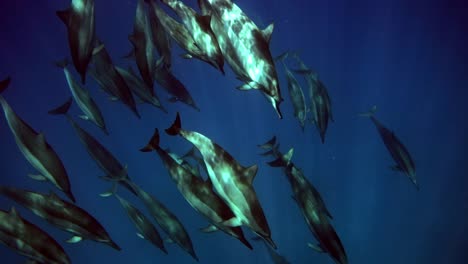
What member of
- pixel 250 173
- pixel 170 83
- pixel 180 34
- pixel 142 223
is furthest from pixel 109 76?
pixel 250 173

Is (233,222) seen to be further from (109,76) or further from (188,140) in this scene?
(109,76)

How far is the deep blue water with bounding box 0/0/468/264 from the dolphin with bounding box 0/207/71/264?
322 inches

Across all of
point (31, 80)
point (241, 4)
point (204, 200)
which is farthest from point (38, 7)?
point (204, 200)

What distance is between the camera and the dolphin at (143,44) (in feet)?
8.57

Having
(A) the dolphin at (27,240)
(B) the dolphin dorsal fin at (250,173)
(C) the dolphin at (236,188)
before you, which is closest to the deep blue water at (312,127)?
(A) the dolphin at (27,240)

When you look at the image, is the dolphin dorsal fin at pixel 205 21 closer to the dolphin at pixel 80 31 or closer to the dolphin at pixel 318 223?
the dolphin at pixel 80 31

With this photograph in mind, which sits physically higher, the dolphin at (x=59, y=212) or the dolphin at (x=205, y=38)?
the dolphin at (x=205, y=38)

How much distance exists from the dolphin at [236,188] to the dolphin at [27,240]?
1.23 meters

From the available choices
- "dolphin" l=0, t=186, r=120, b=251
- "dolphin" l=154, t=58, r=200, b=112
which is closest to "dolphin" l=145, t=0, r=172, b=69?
"dolphin" l=154, t=58, r=200, b=112

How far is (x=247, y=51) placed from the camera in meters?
2.01

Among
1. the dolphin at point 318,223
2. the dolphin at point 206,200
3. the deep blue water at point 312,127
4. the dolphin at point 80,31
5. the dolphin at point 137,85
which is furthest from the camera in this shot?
the deep blue water at point 312,127

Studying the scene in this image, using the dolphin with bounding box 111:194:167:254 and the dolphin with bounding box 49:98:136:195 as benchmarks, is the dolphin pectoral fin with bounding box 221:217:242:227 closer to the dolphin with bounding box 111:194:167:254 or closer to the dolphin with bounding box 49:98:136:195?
the dolphin with bounding box 49:98:136:195

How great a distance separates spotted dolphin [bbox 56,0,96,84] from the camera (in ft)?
7.20

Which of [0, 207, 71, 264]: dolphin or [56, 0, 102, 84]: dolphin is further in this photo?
[0, 207, 71, 264]: dolphin
